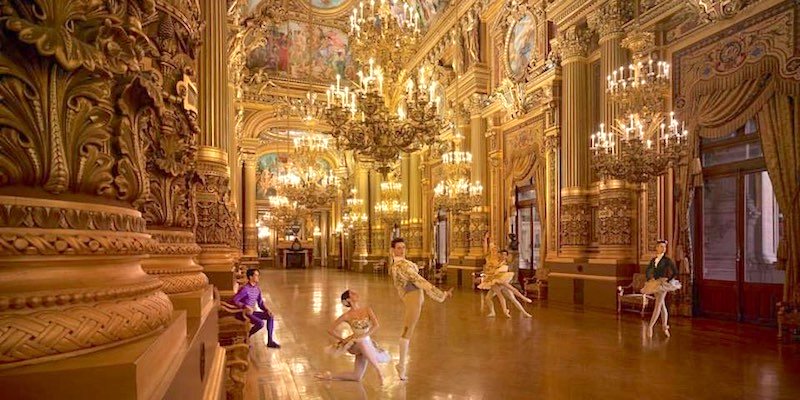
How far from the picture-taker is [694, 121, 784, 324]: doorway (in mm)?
8828

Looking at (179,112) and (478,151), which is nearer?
(179,112)

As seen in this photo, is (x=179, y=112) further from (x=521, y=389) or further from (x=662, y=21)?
(x=662, y=21)

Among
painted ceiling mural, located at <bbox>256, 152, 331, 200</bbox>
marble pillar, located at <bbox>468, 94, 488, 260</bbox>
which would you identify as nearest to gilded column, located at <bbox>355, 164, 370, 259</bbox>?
painted ceiling mural, located at <bbox>256, 152, 331, 200</bbox>

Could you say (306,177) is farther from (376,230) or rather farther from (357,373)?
(357,373)

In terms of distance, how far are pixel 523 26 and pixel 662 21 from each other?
5.57 meters

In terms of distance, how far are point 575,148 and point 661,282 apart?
5.17 m

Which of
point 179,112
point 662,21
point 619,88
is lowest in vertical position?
point 179,112

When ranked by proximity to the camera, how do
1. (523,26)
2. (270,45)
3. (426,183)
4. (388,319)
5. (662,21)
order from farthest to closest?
(270,45) < (426,183) < (523,26) < (662,21) < (388,319)

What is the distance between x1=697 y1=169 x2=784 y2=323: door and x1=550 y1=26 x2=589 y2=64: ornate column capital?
459 cm

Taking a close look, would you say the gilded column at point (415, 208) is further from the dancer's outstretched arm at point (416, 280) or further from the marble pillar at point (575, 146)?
the dancer's outstretched arm at point (416, 280)

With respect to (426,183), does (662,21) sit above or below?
above

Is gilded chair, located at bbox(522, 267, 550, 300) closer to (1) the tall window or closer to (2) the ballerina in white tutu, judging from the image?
(1) the tall window

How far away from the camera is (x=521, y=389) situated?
4992 mm

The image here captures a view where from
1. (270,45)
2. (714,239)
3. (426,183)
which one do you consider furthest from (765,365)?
(270,45)
